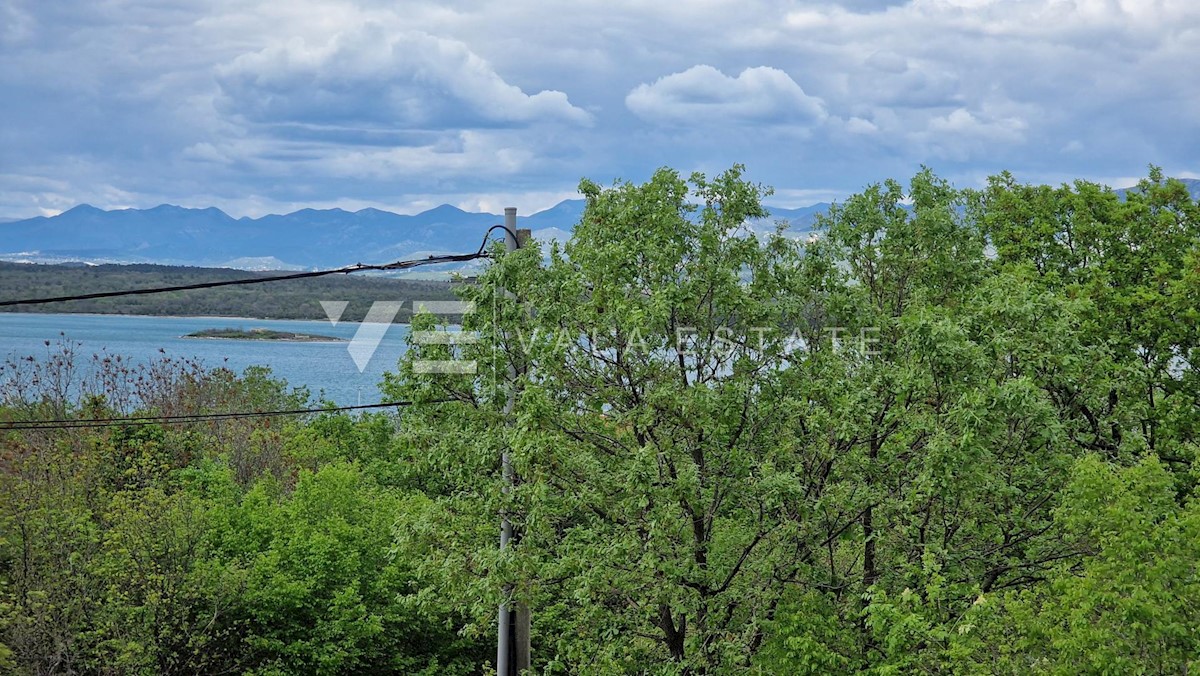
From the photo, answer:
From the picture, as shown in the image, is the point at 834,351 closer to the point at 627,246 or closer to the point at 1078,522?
the point at 627,246

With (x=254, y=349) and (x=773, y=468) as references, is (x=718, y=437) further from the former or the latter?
(x=254, y=349)

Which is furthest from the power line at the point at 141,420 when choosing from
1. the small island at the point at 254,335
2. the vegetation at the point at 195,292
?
the small island at the point at 254,335

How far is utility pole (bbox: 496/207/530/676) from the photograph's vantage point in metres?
14.0

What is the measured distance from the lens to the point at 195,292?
10694 cm

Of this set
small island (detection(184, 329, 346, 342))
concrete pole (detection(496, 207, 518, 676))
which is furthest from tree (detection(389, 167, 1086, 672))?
small island (detection(184, 329, 346, 342))

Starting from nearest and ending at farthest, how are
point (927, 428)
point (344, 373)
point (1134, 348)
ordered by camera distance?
1. point (927, 428)
2. point (1134, 348)
3. point (344, 373)

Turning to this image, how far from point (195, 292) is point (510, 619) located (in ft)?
330

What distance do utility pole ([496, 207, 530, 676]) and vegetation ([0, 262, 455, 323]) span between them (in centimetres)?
6182

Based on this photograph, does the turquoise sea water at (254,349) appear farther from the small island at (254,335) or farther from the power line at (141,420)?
the power line at (141,420)

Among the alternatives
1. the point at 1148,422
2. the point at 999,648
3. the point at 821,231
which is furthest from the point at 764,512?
the point at 1148,422

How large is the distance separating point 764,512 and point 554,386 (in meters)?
3.27

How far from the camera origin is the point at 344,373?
4695 inches

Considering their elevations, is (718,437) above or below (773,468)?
above

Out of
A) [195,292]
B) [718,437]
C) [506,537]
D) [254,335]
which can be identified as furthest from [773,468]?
[195,292]
